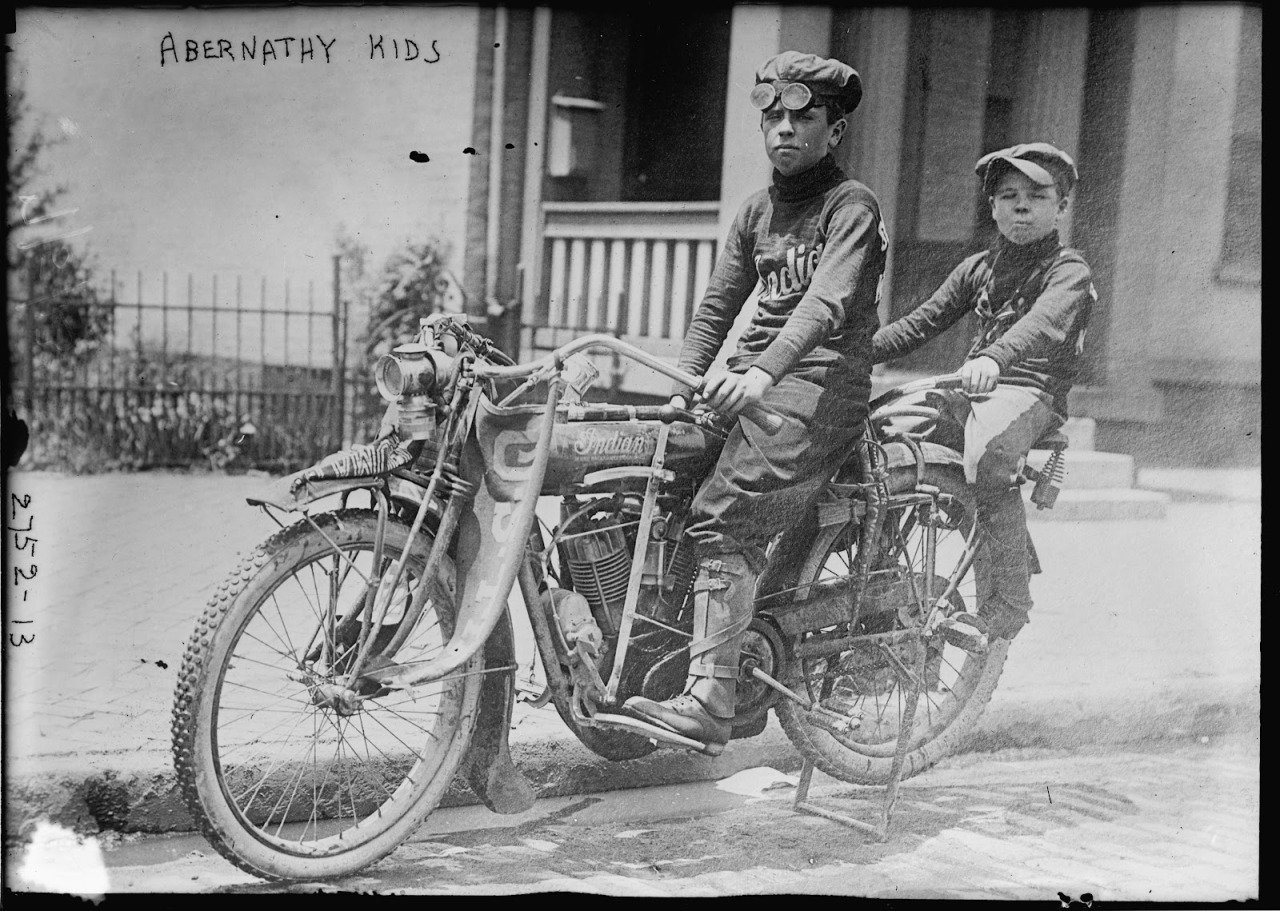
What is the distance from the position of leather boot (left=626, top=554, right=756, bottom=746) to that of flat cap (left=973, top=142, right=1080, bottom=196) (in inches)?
58.2

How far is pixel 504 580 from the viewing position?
3.20 meters

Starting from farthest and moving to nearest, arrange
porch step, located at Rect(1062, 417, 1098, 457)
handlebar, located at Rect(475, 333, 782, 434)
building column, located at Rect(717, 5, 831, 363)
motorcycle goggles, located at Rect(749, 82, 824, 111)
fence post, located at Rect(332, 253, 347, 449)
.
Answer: fence post, located at Rect(332, 253, 347, 449)
porch step, located at Rect(1062, 417, 1098, 457)
building column, located at Rect(717, 5, 831, 363)
motorcycle goggles, located at Rect(749, 82, 824, 111)
handlebar, located at Rect(475, 333, 782, 434)

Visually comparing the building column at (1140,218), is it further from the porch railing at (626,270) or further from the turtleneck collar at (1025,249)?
the porch railing at (626,270)

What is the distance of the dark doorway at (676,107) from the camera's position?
12.8 ft

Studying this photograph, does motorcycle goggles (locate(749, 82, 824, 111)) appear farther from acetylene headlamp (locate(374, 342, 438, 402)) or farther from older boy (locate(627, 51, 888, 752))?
acetylene headlamp (locate(374, 342, 438, 402))

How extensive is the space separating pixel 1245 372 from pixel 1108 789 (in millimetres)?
1471

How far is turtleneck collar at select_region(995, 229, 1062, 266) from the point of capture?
3.93 m

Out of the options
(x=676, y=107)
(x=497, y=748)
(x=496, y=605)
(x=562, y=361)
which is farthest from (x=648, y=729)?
(x=676, y=107)

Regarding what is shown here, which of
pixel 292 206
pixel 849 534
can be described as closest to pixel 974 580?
pixel 849 534

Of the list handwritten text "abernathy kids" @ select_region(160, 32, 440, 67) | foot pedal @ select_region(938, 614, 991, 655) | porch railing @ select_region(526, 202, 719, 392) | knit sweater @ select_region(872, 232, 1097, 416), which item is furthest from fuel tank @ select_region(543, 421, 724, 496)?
handwritten text "abernathy kids" @ select_region(160, 32, 440, 67)

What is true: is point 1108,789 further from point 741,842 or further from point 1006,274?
point 1006,274

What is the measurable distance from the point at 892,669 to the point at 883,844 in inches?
21.0

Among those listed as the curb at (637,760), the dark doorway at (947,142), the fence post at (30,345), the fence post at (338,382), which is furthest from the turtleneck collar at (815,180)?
the fence post at (30,345)

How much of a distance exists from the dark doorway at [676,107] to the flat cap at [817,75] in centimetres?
31
